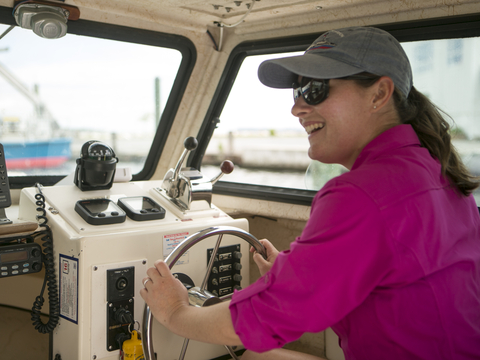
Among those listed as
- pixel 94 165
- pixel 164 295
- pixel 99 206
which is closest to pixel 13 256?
pixel 99 206

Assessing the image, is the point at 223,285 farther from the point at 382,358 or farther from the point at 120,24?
the point at 120,24

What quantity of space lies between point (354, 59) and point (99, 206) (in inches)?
41.9

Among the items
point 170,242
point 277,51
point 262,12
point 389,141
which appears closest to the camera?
point 389,141

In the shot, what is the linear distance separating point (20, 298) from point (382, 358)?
1.76 meters

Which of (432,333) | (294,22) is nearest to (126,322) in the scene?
(432,333)

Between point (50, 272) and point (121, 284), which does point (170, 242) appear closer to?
point (121, 284)

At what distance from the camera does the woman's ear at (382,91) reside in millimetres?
1077

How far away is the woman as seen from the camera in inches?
34.0

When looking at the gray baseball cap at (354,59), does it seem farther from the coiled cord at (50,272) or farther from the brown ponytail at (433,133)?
the coiled cord at (50,272)

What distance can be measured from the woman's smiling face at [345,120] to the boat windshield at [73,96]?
4.14ft

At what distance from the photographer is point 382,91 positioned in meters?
1.09

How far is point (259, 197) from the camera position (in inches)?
97.8

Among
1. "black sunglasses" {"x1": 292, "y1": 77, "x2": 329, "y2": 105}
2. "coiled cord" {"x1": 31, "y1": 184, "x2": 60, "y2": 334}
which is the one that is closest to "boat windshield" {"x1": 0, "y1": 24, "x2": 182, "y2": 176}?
"coiled cord" {"x1": 31, "y1": 184, "x2": 60, "y2": 334}

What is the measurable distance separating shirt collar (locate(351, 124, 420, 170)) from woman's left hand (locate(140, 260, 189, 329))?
598 mm
